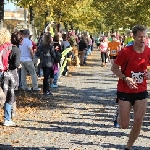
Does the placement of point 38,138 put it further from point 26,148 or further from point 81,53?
point 81,53

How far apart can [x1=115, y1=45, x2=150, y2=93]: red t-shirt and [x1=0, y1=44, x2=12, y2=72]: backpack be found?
243 centimetres

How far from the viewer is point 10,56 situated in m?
8.04

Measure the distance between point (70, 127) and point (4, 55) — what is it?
1.95 metres

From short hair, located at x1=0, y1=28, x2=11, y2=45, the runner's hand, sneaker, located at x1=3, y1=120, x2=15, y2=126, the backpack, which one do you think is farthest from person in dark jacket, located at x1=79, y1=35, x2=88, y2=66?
the runner's hand

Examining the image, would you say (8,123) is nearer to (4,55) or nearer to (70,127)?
(70,127)

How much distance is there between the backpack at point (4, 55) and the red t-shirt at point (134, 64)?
2433 millimetres

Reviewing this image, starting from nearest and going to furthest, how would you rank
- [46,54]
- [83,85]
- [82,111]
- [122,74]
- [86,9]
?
1. [122,74]
2. [82,111]
3. [46,54]
4. [83,85]
5. [86,9]

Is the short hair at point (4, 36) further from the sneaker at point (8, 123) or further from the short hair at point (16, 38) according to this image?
the short hair at point (16, 38)

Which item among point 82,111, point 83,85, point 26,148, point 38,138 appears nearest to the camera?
point 26,148

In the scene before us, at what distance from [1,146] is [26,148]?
42 cm

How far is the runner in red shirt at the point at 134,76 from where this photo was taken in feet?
20.2

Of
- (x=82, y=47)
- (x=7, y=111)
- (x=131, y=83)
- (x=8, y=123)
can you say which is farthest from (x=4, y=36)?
(x=82, y=47)

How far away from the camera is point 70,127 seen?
856 centimetres

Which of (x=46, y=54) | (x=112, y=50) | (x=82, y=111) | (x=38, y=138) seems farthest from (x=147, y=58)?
(x=112, y=50)
